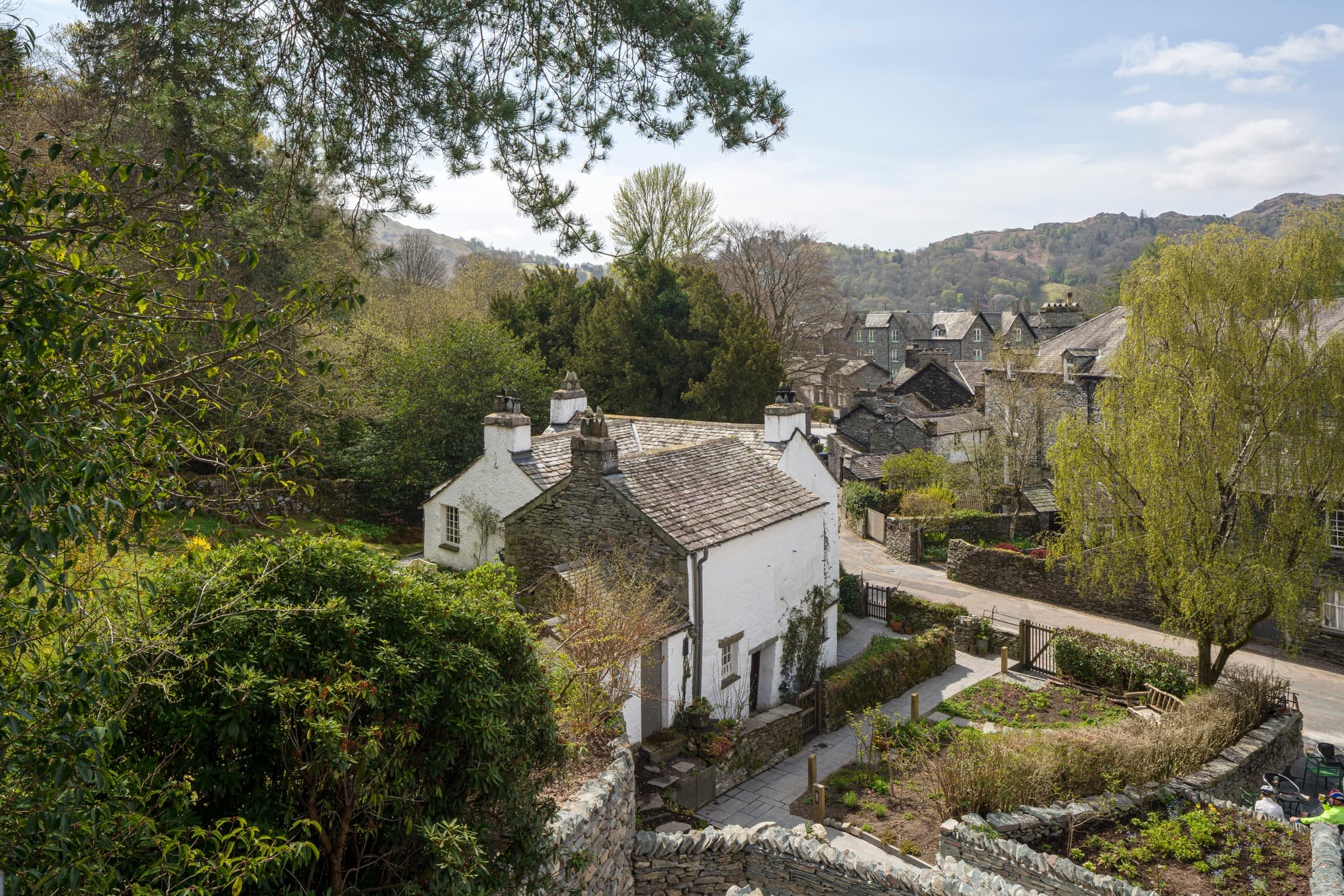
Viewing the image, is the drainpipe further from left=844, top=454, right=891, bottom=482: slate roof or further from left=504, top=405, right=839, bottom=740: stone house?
left=844, top=454, right=891, bottom=482: slate roof

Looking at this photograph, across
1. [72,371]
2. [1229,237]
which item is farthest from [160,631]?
[1229,237]

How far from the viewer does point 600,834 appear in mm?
9133

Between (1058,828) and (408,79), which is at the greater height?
(408,79)

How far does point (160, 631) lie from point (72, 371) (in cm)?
184

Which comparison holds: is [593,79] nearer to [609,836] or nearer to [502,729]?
[502,729]

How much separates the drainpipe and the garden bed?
6037 mm

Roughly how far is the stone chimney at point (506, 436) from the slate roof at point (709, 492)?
124 inches

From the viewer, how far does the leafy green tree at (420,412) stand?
85.6 feet

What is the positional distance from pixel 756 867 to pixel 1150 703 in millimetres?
11881

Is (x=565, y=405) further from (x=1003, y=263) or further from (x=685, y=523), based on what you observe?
(x=1003, y=263)

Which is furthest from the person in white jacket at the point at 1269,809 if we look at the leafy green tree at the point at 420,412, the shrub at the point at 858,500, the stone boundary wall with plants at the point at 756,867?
the shrub at the point at 858,500

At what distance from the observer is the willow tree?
53.3ft

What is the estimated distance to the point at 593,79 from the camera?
316 inches

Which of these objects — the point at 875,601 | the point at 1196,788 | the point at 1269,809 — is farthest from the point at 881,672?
the point at 1269,809
